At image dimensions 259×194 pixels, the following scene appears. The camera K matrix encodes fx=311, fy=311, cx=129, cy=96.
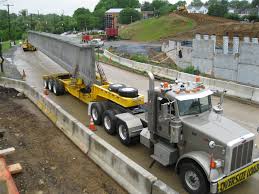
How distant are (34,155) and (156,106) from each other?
14.6 ft

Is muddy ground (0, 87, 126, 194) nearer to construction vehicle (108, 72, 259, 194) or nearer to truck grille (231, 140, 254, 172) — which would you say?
Result: construction vehicle (108, 72, 259, 194)

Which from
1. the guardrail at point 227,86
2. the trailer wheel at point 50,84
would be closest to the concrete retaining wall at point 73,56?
the trailer wheel at point 50,84

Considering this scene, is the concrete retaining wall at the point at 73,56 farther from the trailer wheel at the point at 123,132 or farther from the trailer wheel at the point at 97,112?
the trailer wheel at the point at 123,132

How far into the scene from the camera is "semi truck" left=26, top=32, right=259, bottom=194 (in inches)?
296

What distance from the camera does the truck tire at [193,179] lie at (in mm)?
7590

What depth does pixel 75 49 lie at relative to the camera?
15.8 meters

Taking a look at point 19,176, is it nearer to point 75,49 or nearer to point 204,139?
point 204,139

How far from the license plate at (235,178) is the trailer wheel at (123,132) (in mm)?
3935

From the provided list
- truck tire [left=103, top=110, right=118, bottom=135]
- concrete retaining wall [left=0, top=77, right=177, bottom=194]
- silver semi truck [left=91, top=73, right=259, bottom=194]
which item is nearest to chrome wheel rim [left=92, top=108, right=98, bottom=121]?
truck tire [left=103, top=110, right=118, bottom=135]

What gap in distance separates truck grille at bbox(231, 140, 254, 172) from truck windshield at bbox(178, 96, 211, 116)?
163cm

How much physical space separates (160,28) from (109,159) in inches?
2715

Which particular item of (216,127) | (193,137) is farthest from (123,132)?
(216,127)

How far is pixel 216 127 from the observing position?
26.5 ft

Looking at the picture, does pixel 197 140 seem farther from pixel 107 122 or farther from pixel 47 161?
pixel 47 161
